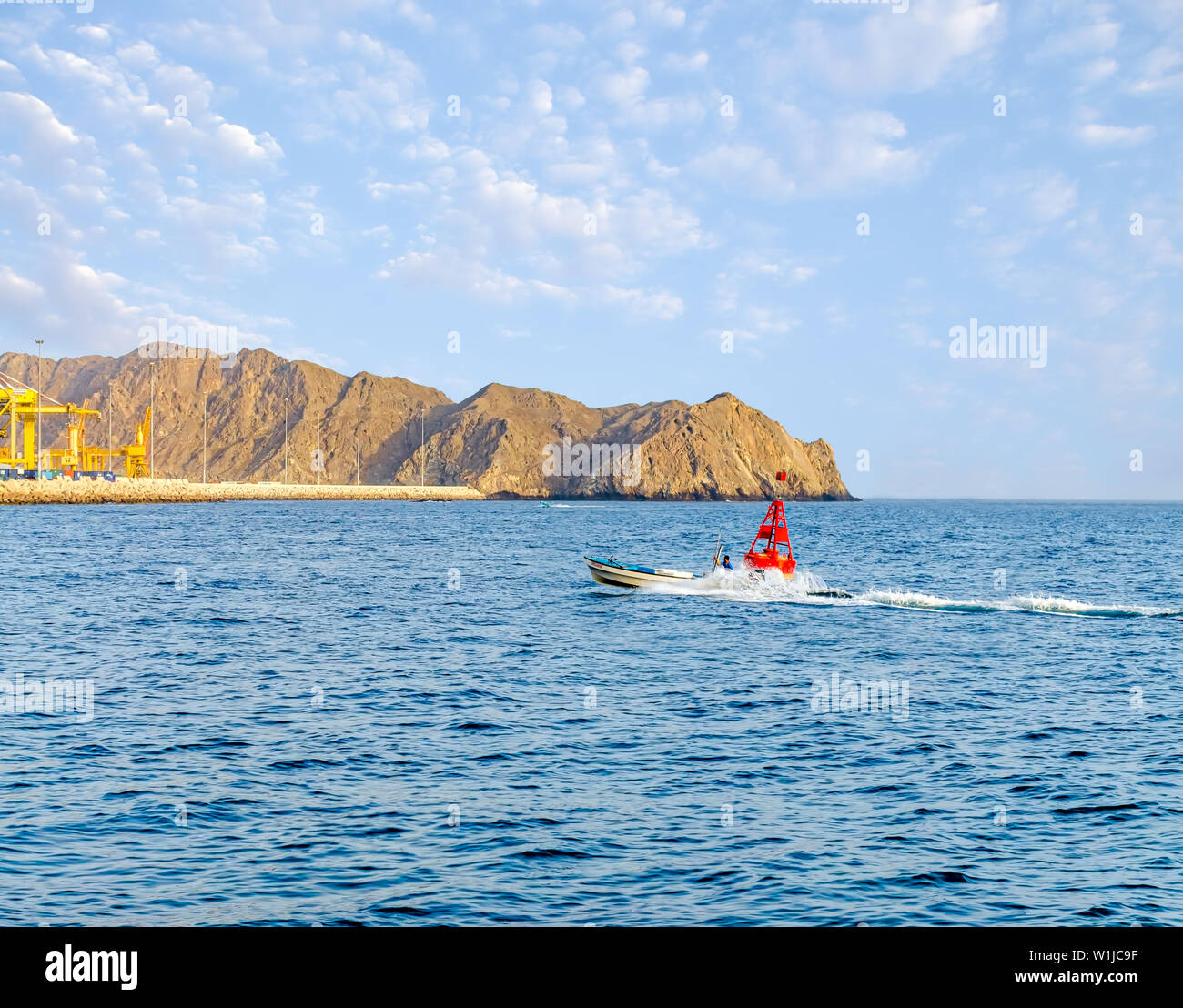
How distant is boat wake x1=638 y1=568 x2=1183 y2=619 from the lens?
36.9 m

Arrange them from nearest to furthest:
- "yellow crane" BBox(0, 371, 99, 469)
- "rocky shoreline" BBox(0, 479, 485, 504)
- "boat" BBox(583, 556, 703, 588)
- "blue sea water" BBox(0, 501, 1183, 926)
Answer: "blue sea water" BBox(0, 501, 1183, 926)
"boat" BBox(583, 556, 703, 588)
"rocky shoreline" BBox(0, 479, 485, 504)
"yellow crane" BBox(0, 371, 99, 469)

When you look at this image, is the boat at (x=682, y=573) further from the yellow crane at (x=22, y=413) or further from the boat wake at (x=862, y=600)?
the yellow crane at (x=22, y=413)

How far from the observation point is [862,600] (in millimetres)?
39219

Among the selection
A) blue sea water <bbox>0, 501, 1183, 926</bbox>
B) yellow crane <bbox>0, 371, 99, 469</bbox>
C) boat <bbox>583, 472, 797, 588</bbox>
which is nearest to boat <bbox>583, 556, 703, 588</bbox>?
boat <bbox>583, 472, 797, 588</bbox>

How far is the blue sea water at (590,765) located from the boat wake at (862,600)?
2.17ft

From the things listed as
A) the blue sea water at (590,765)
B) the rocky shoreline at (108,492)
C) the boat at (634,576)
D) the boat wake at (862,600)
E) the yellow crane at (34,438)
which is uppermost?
the yellow crane at (34,438)

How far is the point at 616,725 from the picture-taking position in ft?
59.5

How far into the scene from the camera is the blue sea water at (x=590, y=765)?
1030cm

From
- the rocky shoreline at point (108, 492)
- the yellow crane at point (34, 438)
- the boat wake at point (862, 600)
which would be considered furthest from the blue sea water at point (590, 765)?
the yellow crane at point (34, 438)

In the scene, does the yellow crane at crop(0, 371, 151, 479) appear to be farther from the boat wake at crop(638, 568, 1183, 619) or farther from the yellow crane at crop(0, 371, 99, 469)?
the boat wake at crop(638, 568, 1183, 619)

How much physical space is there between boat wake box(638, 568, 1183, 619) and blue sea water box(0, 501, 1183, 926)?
26.0 inches
